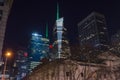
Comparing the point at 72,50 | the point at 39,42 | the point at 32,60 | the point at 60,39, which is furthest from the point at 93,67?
the point at 39,42

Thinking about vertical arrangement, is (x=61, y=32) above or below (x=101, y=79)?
above

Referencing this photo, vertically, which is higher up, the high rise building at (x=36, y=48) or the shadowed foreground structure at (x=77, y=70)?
the high rise building at (x=36, y=48)

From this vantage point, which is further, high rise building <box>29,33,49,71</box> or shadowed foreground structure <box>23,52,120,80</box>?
high rise building <box>29,33,49,71</box>

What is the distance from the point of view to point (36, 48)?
7156 inches

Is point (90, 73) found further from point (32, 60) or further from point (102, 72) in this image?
point (32, 60)

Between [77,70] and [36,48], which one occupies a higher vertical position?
[36,48]

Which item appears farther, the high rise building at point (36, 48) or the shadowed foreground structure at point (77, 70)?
the high rise building at point (36, 48)

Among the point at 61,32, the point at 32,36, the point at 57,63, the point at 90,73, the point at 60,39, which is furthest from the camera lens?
the point at 32,36

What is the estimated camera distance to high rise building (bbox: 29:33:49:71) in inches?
6914

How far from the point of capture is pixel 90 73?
31328 mm

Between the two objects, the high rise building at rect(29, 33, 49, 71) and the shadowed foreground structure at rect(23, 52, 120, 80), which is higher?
the high rise building at rect(29, 33, 49, 71)

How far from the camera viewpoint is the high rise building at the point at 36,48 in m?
176

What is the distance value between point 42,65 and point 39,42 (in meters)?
156

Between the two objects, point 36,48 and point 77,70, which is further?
point 36,48
